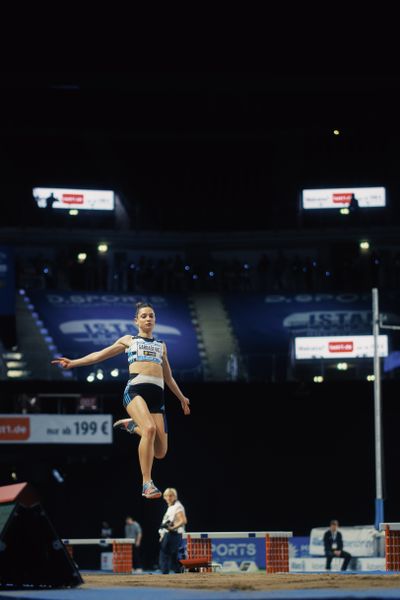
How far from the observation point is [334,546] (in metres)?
30.5

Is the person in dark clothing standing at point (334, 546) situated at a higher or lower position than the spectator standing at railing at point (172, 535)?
lower

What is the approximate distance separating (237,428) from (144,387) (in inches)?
1026

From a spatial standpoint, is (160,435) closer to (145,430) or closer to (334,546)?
(145,430)

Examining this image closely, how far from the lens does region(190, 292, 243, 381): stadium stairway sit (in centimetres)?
3938

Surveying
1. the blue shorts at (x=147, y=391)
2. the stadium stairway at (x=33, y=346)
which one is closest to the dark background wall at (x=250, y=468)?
the stadium stairway at (x=33, y=346)

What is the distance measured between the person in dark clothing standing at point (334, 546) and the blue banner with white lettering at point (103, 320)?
11.8m

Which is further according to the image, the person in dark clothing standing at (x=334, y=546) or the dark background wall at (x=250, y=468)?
the dark background wall at (x=250, y=468)

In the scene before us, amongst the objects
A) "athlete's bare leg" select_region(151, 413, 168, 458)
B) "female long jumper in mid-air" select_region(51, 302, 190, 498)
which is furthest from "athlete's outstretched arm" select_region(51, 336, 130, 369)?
"athlete's bare leg" select_region(151, 413, 168, 458)

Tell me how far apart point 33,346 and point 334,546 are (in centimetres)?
1659

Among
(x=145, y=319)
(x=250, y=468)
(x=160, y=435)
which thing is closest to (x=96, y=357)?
(x=145, y=319)

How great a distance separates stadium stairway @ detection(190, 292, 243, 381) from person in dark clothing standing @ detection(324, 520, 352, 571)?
9.60 meters

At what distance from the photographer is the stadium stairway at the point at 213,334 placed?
39.4 metres

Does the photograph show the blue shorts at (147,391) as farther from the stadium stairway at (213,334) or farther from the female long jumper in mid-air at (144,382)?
the stadium stairway at (213,334)

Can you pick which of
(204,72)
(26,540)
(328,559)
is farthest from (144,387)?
(204,72)
